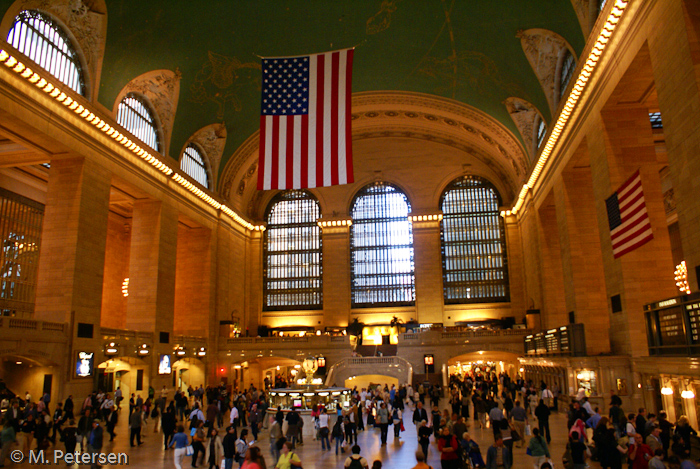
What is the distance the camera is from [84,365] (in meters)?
20.3

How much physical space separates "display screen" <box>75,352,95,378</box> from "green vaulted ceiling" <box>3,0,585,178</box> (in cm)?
1023

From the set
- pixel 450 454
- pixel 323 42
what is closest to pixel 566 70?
pixel 323 42

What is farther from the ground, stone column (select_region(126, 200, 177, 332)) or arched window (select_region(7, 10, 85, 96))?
arched window (select_region(7, 10, 85, 96))

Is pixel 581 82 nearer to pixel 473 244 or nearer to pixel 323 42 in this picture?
pixel 323 42

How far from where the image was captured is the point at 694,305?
37.1ft

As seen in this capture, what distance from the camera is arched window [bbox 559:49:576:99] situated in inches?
877

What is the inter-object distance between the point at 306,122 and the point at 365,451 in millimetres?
9565

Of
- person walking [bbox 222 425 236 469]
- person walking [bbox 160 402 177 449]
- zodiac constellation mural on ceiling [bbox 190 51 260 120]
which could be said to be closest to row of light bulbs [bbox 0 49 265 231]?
zodiac constellation mural on ceiling [bbox 190 51 260 120]

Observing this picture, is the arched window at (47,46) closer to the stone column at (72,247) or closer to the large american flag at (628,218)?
the stone column at (72,247)

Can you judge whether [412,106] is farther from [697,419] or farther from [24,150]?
[697,419]

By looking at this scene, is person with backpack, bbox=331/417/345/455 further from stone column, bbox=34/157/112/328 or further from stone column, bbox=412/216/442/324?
stone column, bbox=412/216/442/324

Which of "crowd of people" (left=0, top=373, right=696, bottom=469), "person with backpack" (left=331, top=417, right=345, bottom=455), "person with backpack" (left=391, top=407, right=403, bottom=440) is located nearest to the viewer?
"crowd of people" (left=0, top=373, right=696, bottom=469)

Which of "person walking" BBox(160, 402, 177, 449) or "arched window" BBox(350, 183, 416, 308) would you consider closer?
"person walking" BBox(160, 402, 177, 449)

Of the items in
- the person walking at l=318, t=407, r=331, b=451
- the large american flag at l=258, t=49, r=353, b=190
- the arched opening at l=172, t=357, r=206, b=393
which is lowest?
the person walking at l=318, t=407, r=331, b=451
